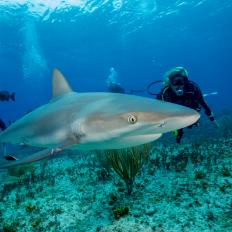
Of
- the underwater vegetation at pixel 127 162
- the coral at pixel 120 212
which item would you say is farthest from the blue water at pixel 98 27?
the coral at pixel 120 212

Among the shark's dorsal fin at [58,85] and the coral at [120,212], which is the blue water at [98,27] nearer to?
the shark's dorsal fin at [58,85]

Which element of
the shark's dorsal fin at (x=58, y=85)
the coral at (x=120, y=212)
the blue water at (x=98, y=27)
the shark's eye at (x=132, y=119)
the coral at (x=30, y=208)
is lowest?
the coral at (x=120, y=212)

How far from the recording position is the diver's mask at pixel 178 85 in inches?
316

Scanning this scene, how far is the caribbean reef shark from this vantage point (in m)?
2.80

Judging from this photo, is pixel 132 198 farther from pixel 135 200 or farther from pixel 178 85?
pixel 178 85

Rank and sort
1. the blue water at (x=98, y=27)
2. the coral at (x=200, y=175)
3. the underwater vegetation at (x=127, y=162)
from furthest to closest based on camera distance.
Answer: the blue water at (x=98, y=27) < the coral at (x=200, y=175) < the underwater vegetation at (x=127, y=162)

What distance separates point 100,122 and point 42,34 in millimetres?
54237

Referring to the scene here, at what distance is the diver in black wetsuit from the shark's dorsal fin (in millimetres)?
4091

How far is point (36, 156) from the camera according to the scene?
3146 millimetres

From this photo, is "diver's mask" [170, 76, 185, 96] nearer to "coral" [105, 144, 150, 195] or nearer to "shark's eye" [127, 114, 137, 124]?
"coral" [105, 144, 150, 195]

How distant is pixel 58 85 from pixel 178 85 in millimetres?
4264

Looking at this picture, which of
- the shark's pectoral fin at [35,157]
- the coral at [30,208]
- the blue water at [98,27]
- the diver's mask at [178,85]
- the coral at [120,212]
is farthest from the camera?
the blue water at [98,27]

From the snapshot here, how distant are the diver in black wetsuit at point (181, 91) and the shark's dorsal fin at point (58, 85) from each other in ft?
13.4

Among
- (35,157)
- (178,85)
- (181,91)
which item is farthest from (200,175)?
(35,157)
